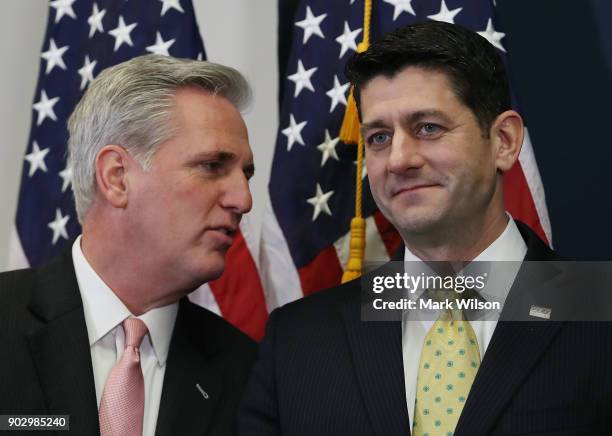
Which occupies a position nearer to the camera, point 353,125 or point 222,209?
point 222,209

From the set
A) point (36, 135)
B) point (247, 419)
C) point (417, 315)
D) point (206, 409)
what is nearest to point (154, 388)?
point (206, 409)

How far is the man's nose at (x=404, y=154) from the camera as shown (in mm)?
1923

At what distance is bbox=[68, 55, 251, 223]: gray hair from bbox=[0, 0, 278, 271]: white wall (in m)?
0.81

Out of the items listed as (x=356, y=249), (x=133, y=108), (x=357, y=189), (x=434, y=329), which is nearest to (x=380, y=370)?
(x=434, y=329)

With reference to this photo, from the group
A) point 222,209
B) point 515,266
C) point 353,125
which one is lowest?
point 515,266

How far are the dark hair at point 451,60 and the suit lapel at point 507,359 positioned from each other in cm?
36

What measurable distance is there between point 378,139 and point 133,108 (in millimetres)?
604

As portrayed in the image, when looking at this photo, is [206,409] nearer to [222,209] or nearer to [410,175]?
[222,209]

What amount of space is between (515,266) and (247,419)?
25.5 inches

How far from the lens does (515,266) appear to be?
1.97 m

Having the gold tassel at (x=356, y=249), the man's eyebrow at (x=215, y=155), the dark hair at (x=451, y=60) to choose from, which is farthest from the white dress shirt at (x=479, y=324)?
the man's eyebrow at (x=215, y=155)

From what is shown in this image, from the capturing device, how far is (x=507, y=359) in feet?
5.95

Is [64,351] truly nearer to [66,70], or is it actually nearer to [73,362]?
[73,362]

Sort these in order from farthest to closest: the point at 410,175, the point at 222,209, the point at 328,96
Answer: the point at 328,96
the point at 222,209
the point at 410,175
